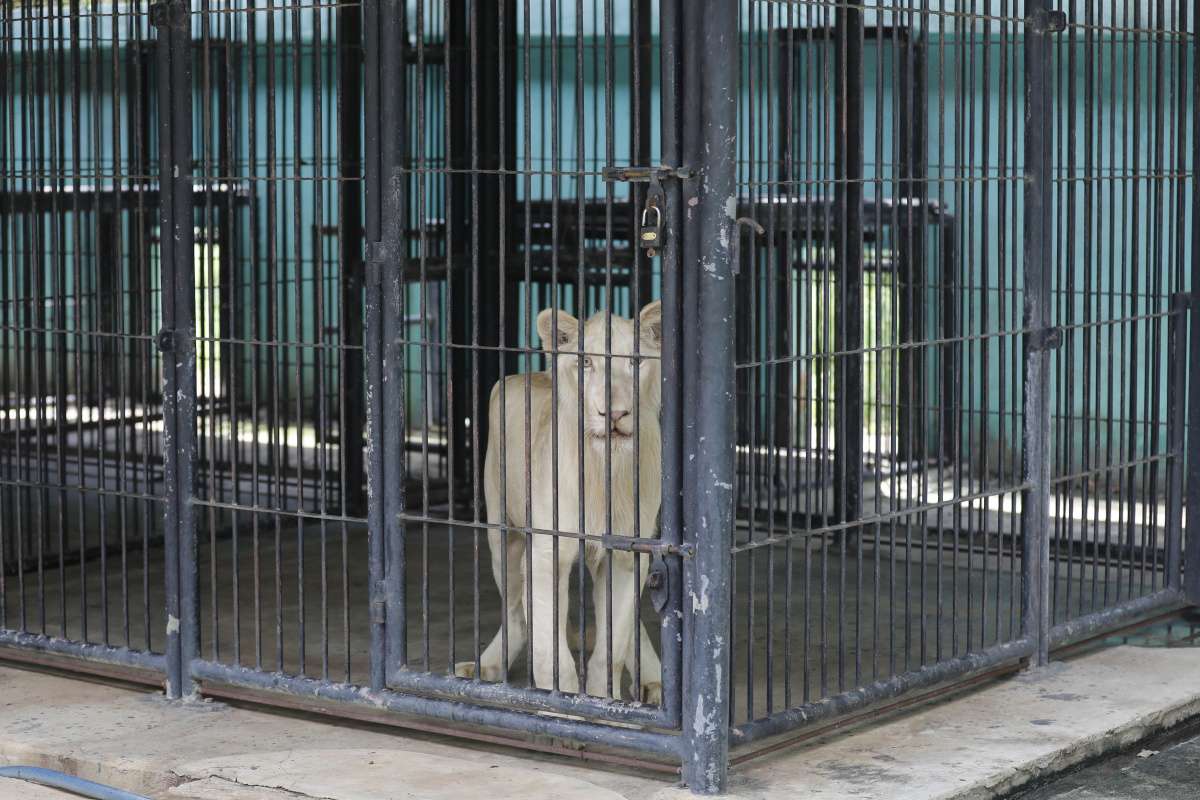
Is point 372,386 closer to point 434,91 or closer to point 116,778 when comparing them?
point 116,778

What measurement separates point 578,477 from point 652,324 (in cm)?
53

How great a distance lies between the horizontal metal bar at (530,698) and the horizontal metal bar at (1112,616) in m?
1.92

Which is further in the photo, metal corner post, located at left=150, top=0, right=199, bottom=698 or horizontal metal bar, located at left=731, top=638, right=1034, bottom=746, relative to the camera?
metal corner post, located at left=150, top=0, right=199, bottom=698

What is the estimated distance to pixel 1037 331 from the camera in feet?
19.6

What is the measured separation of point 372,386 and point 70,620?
227cm

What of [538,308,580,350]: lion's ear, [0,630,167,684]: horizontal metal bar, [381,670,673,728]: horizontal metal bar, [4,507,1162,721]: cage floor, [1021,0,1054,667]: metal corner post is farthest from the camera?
[1021,0,1054,667]: metal corner post

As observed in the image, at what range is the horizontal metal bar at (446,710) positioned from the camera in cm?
486

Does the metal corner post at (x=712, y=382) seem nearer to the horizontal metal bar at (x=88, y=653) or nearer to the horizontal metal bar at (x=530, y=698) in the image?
the horizontal metal bar at (x=530, y=698)

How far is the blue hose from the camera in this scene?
498 cm

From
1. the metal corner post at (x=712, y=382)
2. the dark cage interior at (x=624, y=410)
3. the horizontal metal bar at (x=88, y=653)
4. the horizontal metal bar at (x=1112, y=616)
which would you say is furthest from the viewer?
the horizontal metal bar at (x=1112, y=616)

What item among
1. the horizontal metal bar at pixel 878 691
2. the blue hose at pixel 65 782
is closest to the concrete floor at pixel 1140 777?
the horizontal metal bar at pixel 878 691

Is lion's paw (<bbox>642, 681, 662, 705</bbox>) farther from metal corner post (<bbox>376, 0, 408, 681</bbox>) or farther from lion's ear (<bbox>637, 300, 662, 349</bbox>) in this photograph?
lion's ear (<bbox>637, 300, 662, 349</bbox>)

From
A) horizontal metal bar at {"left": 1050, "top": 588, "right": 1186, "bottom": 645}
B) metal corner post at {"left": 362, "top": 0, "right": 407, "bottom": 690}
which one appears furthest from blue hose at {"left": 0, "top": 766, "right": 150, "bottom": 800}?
horizontal metal bar at {"left": 1050, "top": 588, "right": 1186, "bottom": 645}

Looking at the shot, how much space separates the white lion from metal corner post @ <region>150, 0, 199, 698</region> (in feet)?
2.93
